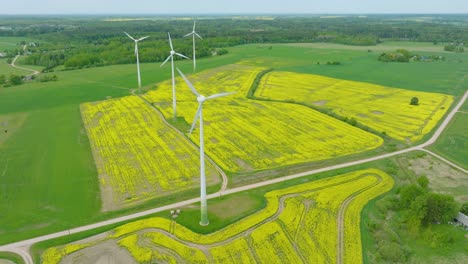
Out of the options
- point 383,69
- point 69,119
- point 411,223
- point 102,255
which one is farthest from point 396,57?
point 102,255

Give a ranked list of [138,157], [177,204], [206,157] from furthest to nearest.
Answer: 1. [138,157]
2. [206,157]
3. [177,204]

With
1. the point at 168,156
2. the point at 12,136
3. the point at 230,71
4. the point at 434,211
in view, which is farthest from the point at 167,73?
the point at 434,211

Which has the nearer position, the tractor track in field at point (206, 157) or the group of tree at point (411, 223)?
the group of tree at point (411, 223)

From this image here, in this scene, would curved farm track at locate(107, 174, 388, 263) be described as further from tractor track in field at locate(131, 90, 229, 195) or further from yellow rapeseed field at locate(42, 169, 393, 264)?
tractor track in field at locate(131, 90, 229, 195)

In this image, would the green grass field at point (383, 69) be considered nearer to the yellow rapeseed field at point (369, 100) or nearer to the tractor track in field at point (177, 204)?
the yellow rapeseed field at point (369, 100)

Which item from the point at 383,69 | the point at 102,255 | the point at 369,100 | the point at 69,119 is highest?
the point at 383,69

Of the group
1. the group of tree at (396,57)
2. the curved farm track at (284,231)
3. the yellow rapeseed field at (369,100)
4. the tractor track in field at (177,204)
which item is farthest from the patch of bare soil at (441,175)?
the group of tree at (396,57)

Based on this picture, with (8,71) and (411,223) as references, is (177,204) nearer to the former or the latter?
(411,223)
